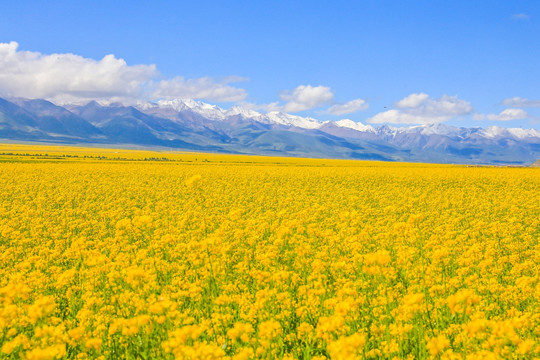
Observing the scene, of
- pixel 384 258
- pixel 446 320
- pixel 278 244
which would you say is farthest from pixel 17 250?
pixel 446 320

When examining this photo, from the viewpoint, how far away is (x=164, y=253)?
1141 cm

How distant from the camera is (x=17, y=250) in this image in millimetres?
10977

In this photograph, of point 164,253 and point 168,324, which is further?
point 164,253

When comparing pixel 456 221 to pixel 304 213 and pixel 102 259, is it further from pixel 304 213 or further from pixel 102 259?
pixel 102 259

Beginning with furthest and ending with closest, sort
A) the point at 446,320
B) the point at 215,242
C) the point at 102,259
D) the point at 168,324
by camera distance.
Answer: the point at 215,242 < the point at 102,259 < the point at 446,320 < the point at 168,324

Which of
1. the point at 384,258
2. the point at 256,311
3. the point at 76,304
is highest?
the point at 384,258

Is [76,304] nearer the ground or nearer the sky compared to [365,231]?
nearer the ground

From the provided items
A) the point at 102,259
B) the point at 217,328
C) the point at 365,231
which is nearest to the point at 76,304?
the point at 102,259

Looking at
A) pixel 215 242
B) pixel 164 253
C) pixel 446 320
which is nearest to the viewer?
pixel 446 320

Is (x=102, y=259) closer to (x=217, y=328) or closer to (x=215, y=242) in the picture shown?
(x=215, y=242)

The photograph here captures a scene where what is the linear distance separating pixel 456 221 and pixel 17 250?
15.6 metres

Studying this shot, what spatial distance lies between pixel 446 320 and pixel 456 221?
10.4m

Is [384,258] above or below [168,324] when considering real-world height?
above

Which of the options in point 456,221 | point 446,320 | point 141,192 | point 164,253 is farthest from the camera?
point 141,192
